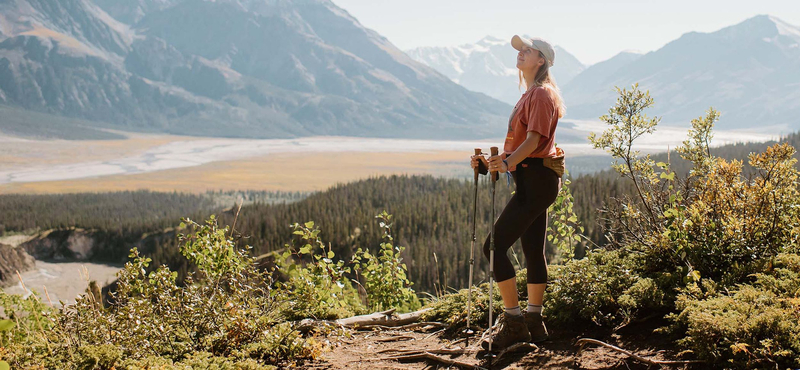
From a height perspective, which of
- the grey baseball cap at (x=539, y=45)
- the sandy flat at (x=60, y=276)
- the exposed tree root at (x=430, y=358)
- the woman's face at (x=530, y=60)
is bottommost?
the sandy flat at (x=60, y=276)

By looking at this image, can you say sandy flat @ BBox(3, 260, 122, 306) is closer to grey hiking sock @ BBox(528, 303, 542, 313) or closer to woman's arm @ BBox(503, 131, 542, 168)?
grey hiking sock @ BBox(528, 303, 542, 313)

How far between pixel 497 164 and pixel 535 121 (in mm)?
365

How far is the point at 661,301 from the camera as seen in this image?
13.9ft

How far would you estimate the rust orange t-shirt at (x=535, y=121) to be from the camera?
153 inches

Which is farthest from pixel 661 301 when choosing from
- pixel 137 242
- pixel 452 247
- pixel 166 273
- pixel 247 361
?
pixel 137 242

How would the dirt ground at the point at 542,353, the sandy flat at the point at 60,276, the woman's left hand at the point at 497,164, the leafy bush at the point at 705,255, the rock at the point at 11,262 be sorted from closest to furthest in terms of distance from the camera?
1. the leafy bush at the point at 705,255
2. the dirt ground at the point at 542,353
3. the woman's left hand at the point at 497,164
4. the rock at the point at 11,262
5. the sandy flat at the point at 60,276

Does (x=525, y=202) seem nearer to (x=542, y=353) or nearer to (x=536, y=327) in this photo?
(x=536, y=327)

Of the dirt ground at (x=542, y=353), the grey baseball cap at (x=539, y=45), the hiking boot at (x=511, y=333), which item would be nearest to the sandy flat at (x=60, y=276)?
the dirt ground at (x=542, y=353)

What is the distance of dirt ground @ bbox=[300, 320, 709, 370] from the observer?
3850 millimetres

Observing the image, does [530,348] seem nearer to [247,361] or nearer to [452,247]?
[247,361]

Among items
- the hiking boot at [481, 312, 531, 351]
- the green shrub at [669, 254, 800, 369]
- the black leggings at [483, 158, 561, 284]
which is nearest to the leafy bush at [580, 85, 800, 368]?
the green shrub at [669, 254, 800, 369]

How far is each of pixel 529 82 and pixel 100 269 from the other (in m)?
91.8

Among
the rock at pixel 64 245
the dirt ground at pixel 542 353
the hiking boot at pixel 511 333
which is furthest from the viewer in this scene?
the rock at pixel 64 245

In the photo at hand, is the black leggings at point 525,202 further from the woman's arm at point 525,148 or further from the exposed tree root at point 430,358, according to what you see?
the exposed tree root at point 430,358
